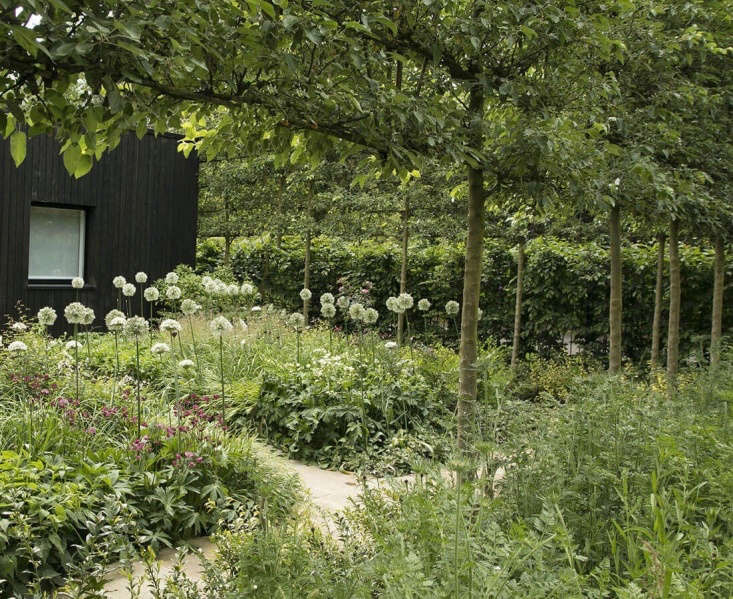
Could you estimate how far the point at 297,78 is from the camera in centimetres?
292

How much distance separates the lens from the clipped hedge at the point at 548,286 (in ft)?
30.7

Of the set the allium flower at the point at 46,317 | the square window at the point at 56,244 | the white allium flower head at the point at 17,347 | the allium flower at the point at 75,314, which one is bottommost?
the white allium flower head at the point at 17,347

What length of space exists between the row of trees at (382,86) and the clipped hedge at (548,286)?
3.92m

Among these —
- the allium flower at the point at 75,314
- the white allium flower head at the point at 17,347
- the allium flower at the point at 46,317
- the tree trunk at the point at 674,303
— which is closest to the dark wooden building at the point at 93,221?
the allium flower at the point at 46,317

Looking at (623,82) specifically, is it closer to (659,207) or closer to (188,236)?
(659,207)

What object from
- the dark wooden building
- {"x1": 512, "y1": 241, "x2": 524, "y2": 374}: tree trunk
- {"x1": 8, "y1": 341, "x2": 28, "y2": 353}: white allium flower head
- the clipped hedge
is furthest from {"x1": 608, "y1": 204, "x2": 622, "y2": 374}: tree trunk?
the dark wooden building

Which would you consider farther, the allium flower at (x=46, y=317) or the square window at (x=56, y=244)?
the square window at (x=56, y=244)

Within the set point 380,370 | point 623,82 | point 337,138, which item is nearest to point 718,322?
point 623,82

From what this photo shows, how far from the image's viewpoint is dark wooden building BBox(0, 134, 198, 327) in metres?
11.0

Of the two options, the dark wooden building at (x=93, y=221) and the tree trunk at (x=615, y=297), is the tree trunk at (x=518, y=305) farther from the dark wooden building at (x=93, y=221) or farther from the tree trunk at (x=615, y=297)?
the dark wooden building at (x=93, y=221)

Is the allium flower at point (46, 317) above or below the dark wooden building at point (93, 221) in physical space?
below

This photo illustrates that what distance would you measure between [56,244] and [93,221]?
747 mm

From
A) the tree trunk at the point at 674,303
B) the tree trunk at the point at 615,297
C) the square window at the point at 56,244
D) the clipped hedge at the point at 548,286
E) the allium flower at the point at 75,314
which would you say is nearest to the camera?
the allium flower at the point at 75,314

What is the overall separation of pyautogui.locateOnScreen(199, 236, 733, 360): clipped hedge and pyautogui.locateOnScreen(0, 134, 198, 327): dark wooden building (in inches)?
77.6
